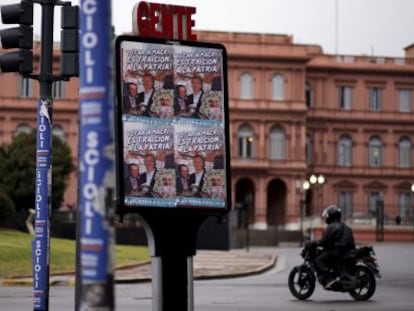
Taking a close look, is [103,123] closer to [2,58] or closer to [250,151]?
[2,58]

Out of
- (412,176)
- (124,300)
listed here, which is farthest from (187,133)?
(412,176)

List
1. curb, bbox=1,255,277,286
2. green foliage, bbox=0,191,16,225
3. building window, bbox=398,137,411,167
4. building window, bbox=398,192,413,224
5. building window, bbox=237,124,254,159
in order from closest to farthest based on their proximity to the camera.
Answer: curb, bbox=1,255,277,286
green foliage, bbox=0,191,16,225
building window, bbox=398,192,413,224
building window, bbox=237,124,254,159
building window, bbox=398,137,411,167

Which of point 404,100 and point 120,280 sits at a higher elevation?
point 404,100

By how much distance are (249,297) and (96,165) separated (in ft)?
53.1

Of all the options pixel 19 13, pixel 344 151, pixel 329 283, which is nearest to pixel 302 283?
pixel 329 283

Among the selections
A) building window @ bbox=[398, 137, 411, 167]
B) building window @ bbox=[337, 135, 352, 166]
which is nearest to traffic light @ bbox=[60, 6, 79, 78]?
building window @ bbox=[337, 135, 352, 166]

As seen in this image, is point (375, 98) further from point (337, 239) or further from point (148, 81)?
point (148, 81)

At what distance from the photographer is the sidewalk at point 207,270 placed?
28297 mm

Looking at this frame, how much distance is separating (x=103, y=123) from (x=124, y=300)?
1548 centimetres

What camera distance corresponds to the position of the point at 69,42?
1367 centimetres

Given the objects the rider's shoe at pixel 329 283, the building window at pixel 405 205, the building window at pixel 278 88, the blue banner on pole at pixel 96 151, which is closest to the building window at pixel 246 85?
the building window at pixel 278 88

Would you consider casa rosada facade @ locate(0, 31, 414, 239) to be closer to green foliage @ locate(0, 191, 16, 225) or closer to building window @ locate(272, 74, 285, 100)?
building window @ locate(272, 74, 285, 100)

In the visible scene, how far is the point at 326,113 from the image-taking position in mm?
96875

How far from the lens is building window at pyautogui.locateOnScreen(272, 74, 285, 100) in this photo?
92562mm
